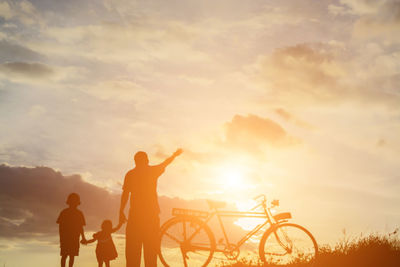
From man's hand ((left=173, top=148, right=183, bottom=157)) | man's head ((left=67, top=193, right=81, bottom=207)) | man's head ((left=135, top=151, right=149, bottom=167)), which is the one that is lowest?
man's head ((left=67, top=193, right=81, bottom=207))

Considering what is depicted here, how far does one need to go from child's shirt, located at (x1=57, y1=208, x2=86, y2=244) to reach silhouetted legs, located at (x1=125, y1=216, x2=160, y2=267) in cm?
342

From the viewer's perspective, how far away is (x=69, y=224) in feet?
38.5

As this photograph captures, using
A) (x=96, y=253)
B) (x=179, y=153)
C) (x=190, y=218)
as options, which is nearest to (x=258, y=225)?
(x=190, y=218)

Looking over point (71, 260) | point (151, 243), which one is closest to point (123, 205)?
point (151, 243)

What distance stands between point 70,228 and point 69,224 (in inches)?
5.0

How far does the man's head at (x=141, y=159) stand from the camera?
30.1 feet

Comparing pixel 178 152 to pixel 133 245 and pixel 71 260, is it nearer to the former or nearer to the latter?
pixel 133 245

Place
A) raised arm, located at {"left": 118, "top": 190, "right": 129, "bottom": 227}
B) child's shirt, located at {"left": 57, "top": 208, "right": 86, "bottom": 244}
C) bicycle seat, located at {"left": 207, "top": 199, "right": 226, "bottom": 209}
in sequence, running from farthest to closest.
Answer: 1. child's shirt, located at {"left": 57, "top": 208, "right": 86, "bottom": 244}
2. bicycle seat, located at {"left": 207, "top": 199, "right": 226, "bottom": 209}
3. raised arm, located at {"left": 118, "top": 190, "right": 129, "bottom": 227}

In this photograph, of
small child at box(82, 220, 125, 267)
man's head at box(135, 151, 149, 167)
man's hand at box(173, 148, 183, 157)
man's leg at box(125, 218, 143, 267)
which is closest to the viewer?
man's leg at box(125, 218, 143, 267)

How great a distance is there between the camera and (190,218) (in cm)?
1098

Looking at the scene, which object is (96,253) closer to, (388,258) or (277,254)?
(277,254)

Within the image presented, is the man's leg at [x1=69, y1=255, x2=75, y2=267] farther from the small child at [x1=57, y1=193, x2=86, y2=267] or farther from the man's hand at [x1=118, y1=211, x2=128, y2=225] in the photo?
the man's hand at [x1=118, y1=211, x2=128, y2=225]

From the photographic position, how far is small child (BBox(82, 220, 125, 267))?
40.8ft

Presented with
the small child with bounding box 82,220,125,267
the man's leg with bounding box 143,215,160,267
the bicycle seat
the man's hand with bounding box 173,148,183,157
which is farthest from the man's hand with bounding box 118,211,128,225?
the small child with bounding box 82,220,125,267
